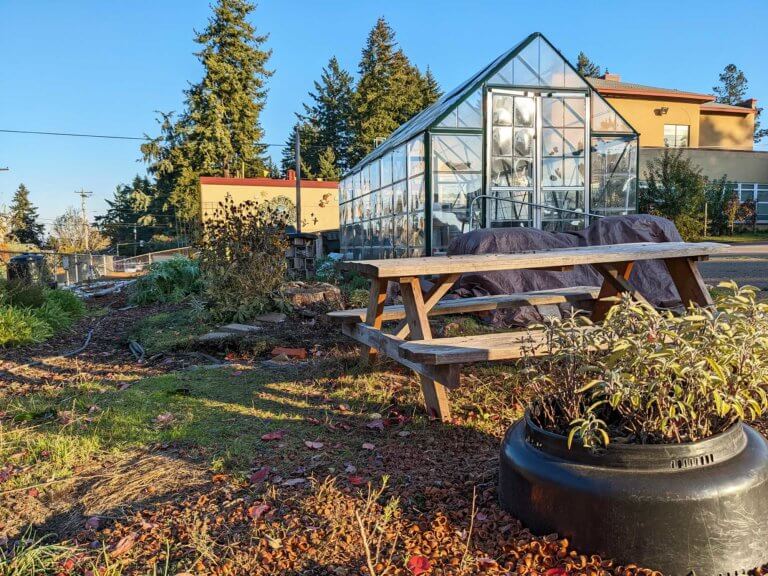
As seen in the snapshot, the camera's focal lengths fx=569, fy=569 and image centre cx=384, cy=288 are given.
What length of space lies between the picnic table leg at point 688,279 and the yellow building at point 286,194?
2071 cm

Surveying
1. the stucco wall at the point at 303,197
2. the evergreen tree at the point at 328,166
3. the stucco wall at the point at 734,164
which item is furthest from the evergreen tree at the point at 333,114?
the stucco wall at the point at 734,164

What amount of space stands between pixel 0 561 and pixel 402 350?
1.88m

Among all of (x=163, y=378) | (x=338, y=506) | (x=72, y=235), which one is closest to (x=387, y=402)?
(x=338, y=506)

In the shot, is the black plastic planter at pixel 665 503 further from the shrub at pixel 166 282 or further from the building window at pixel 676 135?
the building window at pixel 676 135

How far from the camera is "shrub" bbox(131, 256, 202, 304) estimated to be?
34.3 feet

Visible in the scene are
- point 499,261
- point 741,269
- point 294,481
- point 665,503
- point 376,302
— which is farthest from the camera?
point 741,269

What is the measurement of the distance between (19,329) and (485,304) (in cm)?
518

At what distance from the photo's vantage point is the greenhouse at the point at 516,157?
10.8 metres

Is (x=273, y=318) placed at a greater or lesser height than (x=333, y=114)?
lesser

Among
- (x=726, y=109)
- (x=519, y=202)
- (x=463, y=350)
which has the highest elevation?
(x=726, y=109)

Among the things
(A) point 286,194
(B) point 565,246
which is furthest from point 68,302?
(A) point 286,194

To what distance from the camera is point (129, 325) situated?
25.6 feet

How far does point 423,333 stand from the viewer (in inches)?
133

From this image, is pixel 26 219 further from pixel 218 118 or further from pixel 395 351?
pixel 395 351
